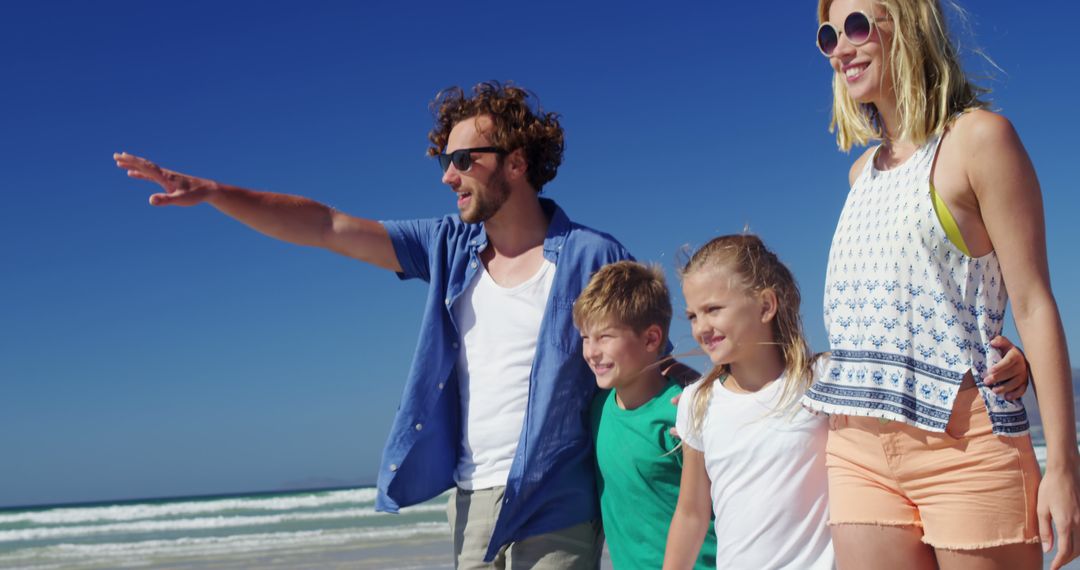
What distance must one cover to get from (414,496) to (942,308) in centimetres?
219

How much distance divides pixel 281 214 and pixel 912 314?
2331mm

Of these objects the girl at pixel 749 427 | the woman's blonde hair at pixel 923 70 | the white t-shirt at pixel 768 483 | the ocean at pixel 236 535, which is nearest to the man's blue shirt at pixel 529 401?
the girl at pixel 749 427

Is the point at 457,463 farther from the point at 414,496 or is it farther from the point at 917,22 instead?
the point at 917,22

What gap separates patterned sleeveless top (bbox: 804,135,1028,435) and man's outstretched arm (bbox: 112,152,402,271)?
2005 mm

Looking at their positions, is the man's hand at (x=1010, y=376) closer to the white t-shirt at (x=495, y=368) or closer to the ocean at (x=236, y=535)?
the white t-shirt at (x=495, y=368)

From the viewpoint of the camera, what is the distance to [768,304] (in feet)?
9.44

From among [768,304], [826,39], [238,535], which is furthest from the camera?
[238,535]

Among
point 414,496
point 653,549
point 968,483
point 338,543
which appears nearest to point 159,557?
point 338,543

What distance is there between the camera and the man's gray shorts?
347 centimetres

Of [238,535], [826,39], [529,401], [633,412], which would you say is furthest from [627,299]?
[238,535]

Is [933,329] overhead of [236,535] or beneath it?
overhead

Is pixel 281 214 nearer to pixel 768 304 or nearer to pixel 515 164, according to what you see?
pixel 515 164

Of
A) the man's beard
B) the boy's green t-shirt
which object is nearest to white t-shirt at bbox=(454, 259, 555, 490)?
the man's beard

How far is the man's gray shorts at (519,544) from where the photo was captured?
137 inches
